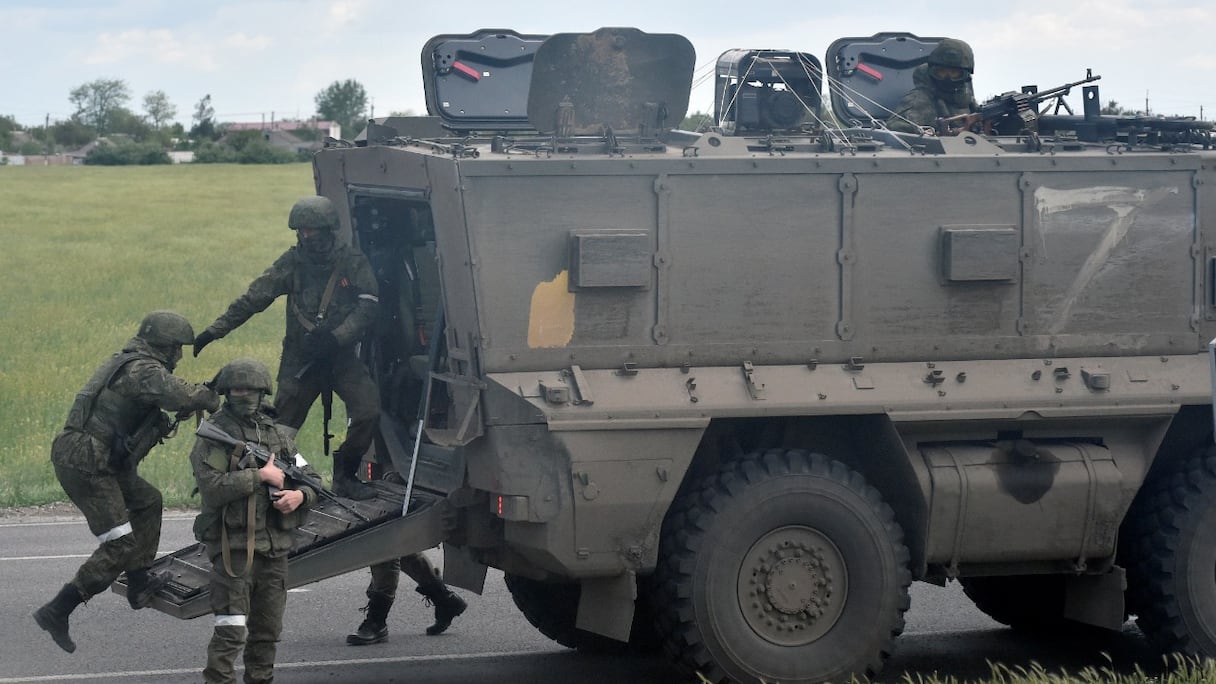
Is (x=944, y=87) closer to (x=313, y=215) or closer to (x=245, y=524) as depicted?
(x=313, y=215)

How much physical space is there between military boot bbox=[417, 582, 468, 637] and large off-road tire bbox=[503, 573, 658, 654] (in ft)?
1.18

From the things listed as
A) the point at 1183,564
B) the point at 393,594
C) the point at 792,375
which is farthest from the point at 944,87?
the point at 393,594

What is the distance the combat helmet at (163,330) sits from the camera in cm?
823

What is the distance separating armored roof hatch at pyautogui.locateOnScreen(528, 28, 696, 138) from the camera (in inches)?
326

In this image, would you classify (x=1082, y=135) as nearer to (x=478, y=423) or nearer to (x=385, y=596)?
(x=478, y=423)

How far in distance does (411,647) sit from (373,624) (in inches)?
9.2

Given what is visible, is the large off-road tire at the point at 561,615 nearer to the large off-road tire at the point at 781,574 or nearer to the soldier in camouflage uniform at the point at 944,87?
the large off-road tire at the point at 781,574

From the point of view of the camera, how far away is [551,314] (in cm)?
747

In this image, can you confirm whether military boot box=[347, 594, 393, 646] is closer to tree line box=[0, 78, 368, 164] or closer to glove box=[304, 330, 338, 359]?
glove box=[304, 330, 338, 359]

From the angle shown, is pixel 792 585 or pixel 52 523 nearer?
pixel 792 585

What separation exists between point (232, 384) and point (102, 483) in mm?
1267

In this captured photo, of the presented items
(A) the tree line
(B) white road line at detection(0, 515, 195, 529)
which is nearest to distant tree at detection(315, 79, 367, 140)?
(A) the tree line

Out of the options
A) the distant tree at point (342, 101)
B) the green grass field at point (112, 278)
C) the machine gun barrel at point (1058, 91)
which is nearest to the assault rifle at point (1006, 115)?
the machine gun barrel at point (1058, 91)

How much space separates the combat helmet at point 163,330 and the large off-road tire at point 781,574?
2519mm
